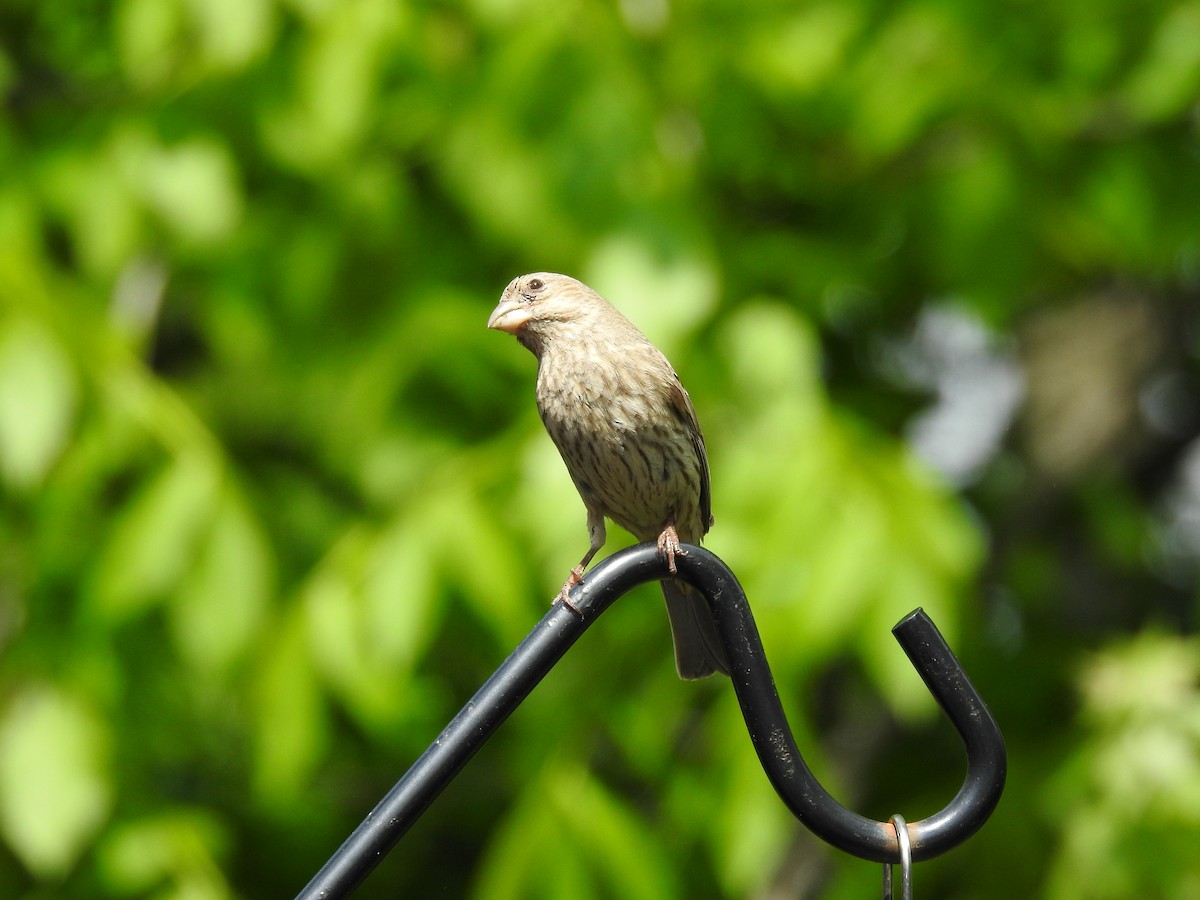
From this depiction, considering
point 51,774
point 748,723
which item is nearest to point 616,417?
point 748,723

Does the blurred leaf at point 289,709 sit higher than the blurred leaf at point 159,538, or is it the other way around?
the blurred leaf at point 159,538

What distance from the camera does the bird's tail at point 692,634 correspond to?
2.96 metres

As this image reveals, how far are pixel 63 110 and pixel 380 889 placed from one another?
3.46m

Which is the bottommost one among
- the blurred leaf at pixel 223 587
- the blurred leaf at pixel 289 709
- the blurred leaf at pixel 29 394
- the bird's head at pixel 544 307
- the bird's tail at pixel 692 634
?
the blurred leaf at pixel 289 709

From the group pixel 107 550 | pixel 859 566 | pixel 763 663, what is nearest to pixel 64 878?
pixel 107 550

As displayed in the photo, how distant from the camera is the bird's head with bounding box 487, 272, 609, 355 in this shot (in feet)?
9.81

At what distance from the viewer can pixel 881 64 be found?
474 cm

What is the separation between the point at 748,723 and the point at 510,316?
1.09 m

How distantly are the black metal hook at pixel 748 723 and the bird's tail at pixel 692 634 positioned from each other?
64 centimetres

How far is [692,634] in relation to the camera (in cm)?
306

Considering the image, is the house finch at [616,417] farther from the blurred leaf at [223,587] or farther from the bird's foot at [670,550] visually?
the blurred leaf at [223,587]

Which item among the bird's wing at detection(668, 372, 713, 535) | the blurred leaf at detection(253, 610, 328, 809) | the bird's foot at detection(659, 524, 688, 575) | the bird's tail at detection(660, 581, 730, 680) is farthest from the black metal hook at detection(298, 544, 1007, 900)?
the blurred leaf at detection(253, 610, 328, 809)

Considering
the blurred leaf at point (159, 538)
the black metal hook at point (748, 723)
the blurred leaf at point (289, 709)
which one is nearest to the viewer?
the black metal hook at point (748, 723)

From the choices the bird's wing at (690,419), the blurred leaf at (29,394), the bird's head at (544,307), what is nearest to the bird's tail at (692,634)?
the bird's wing at (690,419)
